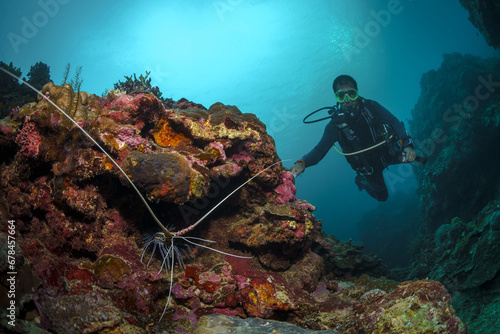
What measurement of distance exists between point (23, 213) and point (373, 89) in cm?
8780

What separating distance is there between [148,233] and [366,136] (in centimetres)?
797

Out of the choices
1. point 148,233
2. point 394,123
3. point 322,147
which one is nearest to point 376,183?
point 394,123

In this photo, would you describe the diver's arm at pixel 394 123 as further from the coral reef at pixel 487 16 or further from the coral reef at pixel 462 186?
the coral reef at pixel 487 16

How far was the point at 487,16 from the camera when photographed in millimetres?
11688

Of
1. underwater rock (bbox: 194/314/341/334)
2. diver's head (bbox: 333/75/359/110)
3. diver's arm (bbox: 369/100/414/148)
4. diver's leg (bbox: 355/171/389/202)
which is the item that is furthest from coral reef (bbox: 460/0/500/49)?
underwater rock (bbox: 194/314/341/334)

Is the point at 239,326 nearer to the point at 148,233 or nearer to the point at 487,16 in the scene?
the point at 148,233

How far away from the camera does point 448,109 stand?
17109mm

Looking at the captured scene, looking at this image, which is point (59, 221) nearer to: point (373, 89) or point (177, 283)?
point (177, 283)

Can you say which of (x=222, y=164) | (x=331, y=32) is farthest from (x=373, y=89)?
(x=222, y=164)

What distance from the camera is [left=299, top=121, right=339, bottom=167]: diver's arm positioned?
7.44 meters

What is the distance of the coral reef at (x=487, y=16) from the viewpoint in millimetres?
11088

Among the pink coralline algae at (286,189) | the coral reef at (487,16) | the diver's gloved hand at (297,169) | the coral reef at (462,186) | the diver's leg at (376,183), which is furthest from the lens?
the coral reef at (487,16)

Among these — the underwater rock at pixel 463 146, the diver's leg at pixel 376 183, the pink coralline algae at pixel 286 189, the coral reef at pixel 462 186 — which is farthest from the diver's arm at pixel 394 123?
the underwater rock at pixel 463 146

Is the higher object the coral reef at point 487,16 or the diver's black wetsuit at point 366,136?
the coral reef at point 487,16
